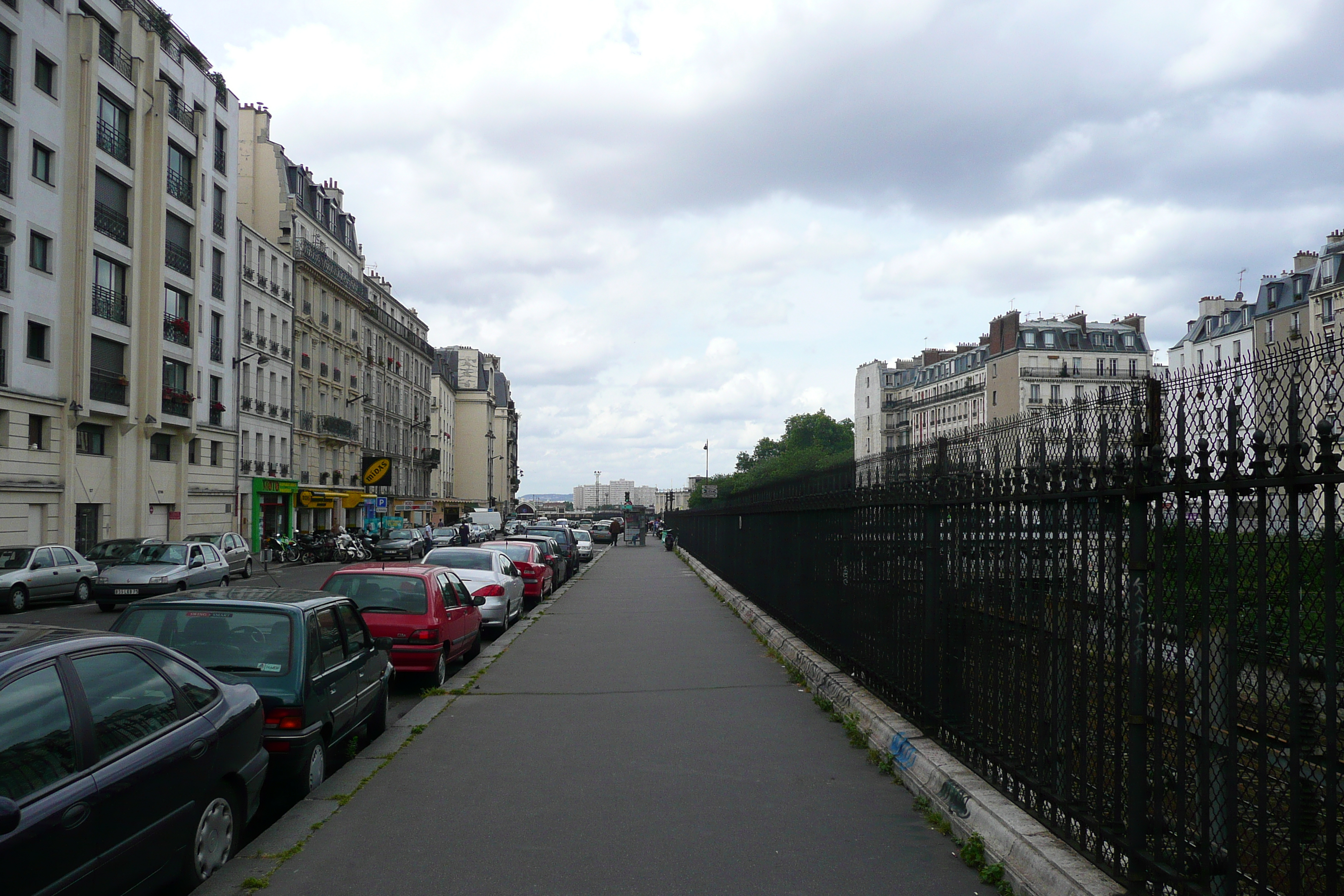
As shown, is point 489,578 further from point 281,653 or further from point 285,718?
point 285,718

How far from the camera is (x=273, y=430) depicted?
5225cm

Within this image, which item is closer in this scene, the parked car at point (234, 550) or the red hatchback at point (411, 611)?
the red hatchback at point (411, 611)

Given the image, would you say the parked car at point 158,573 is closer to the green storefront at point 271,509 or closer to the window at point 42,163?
the window at point 42,163

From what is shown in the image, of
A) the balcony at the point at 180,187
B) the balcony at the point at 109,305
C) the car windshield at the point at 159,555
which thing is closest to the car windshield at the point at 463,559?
the car windshield at the point at 159,555

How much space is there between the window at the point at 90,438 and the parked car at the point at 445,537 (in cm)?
1446

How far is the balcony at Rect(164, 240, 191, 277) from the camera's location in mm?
38500

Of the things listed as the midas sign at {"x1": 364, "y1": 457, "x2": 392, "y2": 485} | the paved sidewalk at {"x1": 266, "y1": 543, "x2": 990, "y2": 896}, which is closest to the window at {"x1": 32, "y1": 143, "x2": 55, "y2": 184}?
the midas sign at {"x1": 364, "y1": 457, "x2": 392, "y2": 485}

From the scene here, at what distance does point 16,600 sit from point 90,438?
546 inches

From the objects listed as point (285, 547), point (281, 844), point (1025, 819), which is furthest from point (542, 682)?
point (285, 547)

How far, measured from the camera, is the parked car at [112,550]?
26.4 m

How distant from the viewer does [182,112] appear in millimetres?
39875

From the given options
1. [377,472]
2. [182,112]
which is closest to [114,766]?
[377,472]

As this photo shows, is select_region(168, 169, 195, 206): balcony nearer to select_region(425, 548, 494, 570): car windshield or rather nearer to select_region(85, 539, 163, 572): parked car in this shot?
select_region(85, 539, 163, 572): parked car

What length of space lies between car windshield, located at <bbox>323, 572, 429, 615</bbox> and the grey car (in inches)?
555
